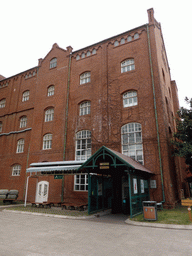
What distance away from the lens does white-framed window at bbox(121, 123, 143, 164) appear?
622 inches

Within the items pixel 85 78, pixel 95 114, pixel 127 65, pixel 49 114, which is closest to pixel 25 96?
pixel 49 114

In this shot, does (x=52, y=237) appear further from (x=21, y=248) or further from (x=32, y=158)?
(x=32, y=158)

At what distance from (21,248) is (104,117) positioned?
13.8 metres

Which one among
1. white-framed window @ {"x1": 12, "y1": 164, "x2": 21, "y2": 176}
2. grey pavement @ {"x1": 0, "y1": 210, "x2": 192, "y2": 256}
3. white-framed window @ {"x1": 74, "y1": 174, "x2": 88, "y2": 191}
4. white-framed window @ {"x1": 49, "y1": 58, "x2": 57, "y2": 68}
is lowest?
grey pavement @ {"x1": 0, "y1": 210, "x2": 192, "y2": 256}

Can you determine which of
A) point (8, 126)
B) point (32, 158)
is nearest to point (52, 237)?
point (32, 158)

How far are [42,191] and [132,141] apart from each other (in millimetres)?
10699

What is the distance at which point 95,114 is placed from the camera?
18.8 m

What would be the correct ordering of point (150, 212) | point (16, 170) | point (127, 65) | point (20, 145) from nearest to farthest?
1. point (150, 212)
2. point (127, 65)
3. point (16, 170)
4. point (20, 145)

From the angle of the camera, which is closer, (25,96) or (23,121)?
(23,121)

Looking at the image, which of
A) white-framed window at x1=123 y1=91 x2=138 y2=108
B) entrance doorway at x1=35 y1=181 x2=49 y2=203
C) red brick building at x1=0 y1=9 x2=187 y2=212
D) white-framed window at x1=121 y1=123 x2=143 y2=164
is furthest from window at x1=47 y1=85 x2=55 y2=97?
white-framed window at x1=121 y1=123 x2=143 y2=164

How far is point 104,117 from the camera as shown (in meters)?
18.1

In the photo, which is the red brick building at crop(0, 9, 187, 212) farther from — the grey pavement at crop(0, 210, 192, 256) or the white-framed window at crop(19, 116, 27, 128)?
the grey pavement at crop(0, 210, 192, 256)

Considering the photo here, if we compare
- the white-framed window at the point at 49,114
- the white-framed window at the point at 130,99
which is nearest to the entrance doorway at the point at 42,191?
the white-framed window at the point at 49,114

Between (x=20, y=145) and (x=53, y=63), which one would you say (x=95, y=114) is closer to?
(x=53, y=63)
